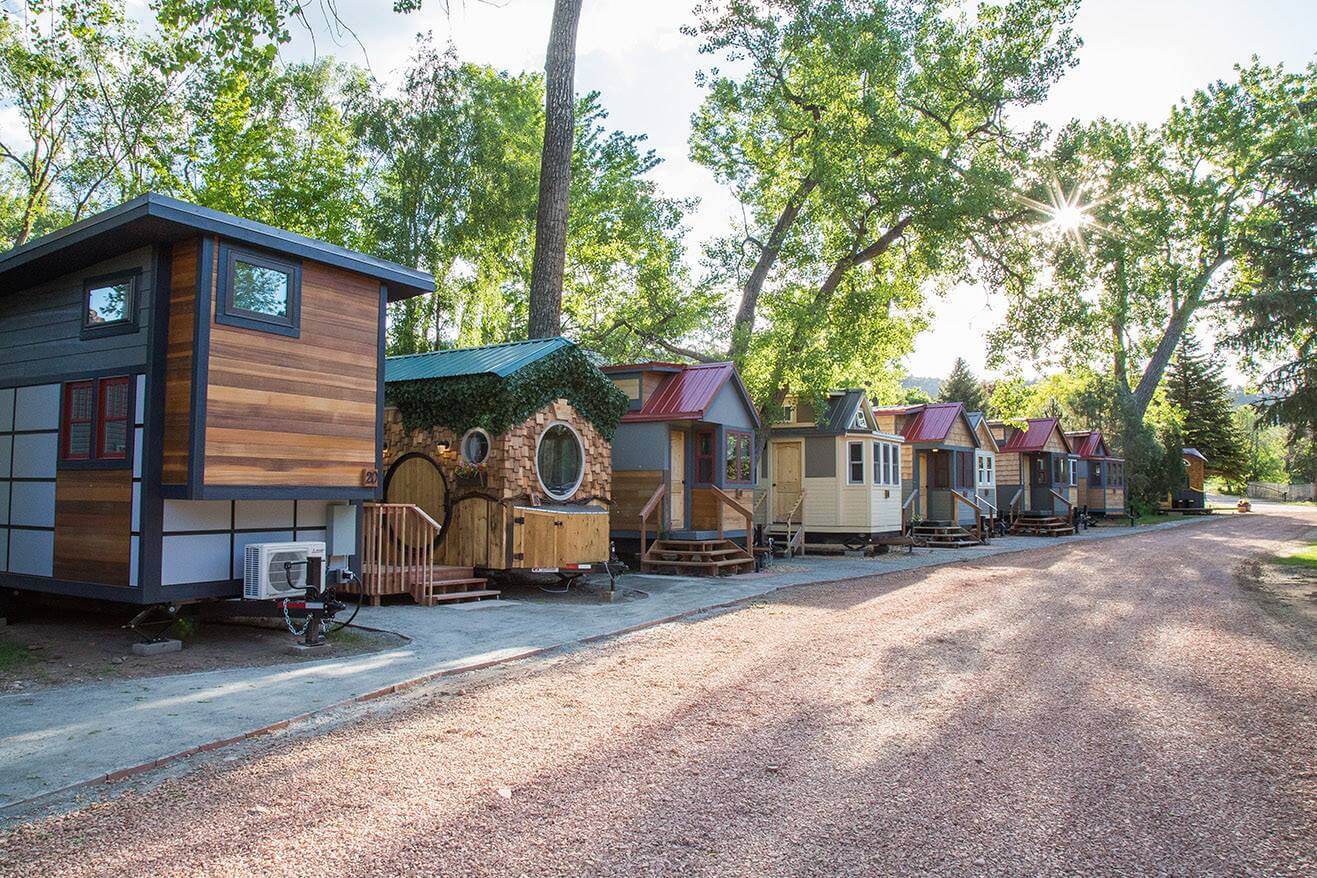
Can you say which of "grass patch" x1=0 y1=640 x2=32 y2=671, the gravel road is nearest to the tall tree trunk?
the gravel road

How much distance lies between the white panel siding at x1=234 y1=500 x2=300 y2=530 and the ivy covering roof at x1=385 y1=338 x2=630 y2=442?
3709mm

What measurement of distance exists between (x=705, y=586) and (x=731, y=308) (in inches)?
581

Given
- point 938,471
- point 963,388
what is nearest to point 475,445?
point 938,471

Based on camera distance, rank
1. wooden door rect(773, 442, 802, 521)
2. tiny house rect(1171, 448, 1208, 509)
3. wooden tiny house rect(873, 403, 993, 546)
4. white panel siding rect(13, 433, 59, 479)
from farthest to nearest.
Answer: tiny house rect(1171, 448, 1208, 509) → wooden tiny house rect(873, 403, 993, 546) → wooden door rect(773, 442, 802, 521) → white panel siding rect(13, 433, 59, 479)

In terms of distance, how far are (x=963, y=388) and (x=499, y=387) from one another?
45845 mm

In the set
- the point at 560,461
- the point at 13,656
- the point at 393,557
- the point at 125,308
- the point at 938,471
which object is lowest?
Answer: the point at 13,656

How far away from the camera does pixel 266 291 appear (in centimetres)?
874

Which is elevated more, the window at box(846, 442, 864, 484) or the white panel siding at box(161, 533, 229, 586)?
the window at box(846, 442, 864, 484)

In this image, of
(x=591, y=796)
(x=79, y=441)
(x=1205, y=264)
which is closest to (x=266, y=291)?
(x=79, y=441)

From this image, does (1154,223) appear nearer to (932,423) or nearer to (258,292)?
(932,423)

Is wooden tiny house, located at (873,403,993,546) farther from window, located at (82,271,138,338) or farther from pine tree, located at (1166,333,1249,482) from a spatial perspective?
pine tree, located at (1166,333,1249,482)

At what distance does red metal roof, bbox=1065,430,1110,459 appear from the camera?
3850 centimetres

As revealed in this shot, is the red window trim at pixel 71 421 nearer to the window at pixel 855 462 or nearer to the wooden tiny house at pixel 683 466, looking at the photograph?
the wooden tiny house at pixel 683 466

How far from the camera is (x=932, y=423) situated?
85.6ft
